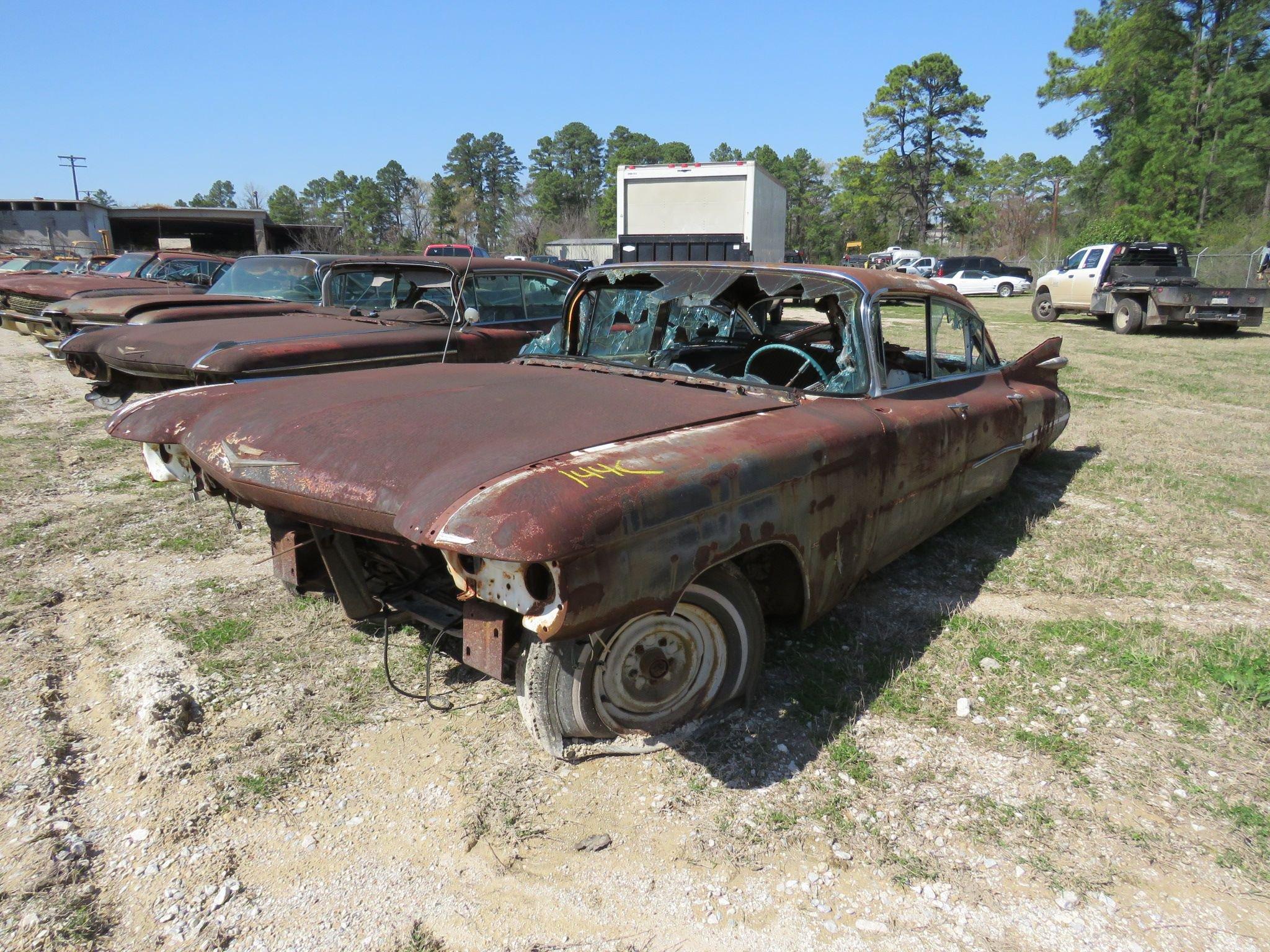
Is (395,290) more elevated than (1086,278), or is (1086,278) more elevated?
(1086,278)

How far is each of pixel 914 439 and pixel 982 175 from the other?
199 ft

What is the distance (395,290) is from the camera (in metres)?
7.19

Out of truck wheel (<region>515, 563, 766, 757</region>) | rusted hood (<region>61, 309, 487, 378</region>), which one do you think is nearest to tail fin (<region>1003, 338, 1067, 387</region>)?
truck wheel (<region>515, 563, 766, 757</region>)

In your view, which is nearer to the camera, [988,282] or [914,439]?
[914,439]

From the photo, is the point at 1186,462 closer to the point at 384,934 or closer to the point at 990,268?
the point at 384,934

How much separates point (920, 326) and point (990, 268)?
26848 millimetres

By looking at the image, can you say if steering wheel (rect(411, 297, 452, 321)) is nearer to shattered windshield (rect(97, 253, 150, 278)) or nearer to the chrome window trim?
the chrome window trim

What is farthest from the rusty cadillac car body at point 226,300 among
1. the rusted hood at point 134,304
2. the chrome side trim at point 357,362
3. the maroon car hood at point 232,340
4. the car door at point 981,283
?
the car door at point 981,283

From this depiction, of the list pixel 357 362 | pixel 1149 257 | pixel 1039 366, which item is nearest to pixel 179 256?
pixel 357 362

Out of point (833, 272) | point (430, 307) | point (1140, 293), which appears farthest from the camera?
point (1140, 293)

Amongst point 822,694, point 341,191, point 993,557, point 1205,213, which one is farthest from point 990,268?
point 341,191

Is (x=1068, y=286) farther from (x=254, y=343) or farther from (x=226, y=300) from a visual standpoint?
(x=254, y=343)

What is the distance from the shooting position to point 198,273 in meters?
13.7

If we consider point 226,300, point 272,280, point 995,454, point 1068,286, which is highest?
point 1068,286
